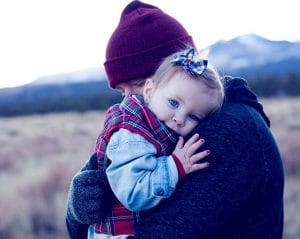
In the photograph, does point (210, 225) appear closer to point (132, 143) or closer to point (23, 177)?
point (132, 143)

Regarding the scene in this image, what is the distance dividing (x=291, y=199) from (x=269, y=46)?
80.4 m

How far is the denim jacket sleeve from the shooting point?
1876 millimetres

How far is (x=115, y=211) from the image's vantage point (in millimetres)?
2016

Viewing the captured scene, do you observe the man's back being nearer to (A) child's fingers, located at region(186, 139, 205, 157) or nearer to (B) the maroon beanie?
(A) child's fingers, located at region(186, 139, 205, 157)

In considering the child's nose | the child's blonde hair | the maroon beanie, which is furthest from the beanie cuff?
the child's nose

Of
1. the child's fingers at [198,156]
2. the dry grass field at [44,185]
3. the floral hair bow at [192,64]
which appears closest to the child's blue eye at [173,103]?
the floral hair bow at [192,64]

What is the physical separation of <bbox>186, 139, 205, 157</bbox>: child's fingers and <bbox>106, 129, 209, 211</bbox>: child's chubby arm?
0.18ft

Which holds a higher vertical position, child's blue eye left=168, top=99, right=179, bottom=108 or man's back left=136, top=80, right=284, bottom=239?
child's blue eye left=168, top=99, right=179, bottom=108

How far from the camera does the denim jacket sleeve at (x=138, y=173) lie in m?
1.88

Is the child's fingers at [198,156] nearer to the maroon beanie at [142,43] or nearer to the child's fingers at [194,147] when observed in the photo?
the child's fingers at [194,147]

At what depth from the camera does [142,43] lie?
246 centimetres

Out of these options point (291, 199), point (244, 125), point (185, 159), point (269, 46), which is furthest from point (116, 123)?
point (269, 46)

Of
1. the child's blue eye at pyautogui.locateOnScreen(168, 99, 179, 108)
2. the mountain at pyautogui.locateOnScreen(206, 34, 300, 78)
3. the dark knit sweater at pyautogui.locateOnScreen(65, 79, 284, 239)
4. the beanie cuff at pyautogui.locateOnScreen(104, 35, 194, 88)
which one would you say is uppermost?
the mountain at pyautogui.locateOnScreen(206, 34, 300, 78)

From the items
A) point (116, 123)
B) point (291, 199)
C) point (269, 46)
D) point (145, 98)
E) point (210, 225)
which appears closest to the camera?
point (210, 225)
